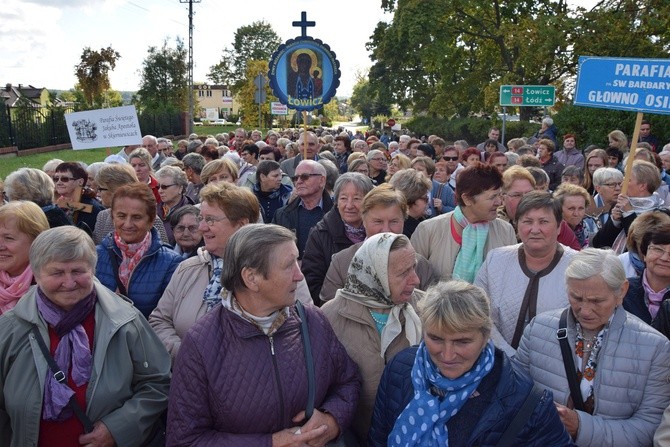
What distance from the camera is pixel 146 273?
3873mm

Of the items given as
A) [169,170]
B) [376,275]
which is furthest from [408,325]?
[169,170]

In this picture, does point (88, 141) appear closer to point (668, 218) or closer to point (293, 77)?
point (293, 77)

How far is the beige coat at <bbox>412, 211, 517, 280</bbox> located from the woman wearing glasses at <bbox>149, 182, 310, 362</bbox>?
47.0 inches

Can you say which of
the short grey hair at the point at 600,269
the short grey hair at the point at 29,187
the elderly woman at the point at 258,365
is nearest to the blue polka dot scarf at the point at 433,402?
the elderly woman at the point at 258,365

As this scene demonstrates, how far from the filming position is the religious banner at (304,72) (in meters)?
8.83

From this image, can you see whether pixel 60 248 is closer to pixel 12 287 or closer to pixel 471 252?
pixel 12 287

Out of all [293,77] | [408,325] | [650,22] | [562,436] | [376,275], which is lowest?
[562,436]

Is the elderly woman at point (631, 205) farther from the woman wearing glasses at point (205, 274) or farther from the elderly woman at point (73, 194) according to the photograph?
the elderly woman at point (73, 194)

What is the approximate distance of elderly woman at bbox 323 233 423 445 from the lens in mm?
3146

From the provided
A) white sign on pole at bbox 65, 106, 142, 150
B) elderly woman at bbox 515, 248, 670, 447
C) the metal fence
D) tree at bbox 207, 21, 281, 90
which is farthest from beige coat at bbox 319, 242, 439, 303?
tree at bbox 207, 21, 281, 90

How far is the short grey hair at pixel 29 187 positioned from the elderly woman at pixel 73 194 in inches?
36.3

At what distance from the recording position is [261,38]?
272 feet

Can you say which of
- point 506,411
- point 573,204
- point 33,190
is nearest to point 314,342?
point 506,411

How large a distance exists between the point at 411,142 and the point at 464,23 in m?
18.1
